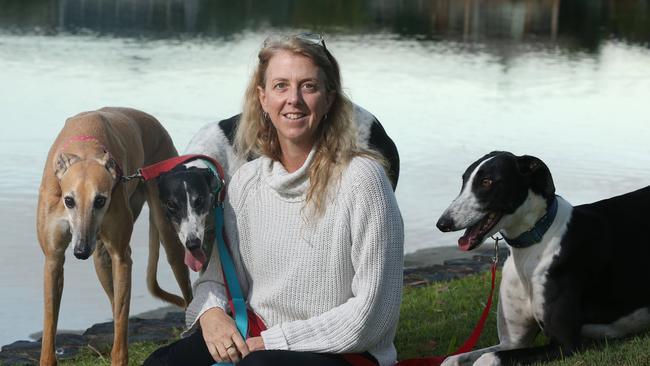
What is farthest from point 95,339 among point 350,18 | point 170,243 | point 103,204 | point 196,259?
point 350,18

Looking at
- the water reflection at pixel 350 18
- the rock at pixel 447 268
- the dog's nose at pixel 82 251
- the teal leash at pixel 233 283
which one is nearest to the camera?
the teal leash at pixel 233 283

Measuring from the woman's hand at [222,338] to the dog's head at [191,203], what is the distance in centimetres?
25

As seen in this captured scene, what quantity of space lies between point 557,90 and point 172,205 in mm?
13366

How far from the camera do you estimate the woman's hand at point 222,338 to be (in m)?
3.66

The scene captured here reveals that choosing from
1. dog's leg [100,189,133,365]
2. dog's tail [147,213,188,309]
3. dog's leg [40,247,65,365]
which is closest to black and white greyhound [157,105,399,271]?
dog's leg [100,189,133,365]

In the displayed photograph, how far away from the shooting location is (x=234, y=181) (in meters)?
3.88

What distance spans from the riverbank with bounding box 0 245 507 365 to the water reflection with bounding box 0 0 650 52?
1503 centimetres

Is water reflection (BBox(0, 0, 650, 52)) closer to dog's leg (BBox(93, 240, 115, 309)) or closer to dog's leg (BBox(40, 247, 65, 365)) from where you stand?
dog's leg (BBox(93, 240, 115, 309))

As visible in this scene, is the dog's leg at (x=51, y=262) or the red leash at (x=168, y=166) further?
the dog's leg at (x=51, y=262)

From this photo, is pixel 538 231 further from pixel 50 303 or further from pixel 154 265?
pixel 154 265

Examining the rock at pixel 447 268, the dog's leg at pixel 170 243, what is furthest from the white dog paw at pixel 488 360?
the rock at pixel 447 268

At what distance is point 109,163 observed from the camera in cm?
473

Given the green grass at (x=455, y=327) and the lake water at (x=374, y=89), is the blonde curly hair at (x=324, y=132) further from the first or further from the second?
the green grass at (x=455, y=327)

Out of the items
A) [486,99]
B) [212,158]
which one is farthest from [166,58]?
[212,158]
